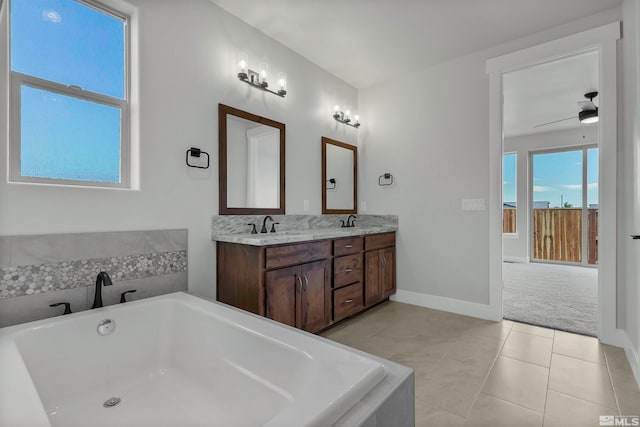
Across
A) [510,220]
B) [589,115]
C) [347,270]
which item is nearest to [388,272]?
[347,270]

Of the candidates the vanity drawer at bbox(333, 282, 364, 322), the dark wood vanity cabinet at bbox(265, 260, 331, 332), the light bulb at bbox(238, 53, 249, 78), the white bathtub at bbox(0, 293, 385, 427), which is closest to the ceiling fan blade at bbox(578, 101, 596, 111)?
the vanity drawer at bbox(333, 282, 364, 322)

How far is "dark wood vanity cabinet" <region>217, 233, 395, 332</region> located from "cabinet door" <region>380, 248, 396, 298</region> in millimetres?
206

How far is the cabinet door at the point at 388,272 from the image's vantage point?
3.30 m

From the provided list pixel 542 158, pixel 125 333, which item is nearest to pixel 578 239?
pixel 542 158

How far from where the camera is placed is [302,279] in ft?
7.63

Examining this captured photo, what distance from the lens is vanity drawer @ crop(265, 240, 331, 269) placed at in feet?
6.86

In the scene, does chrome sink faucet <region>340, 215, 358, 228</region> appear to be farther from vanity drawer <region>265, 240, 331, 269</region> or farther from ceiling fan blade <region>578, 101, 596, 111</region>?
ceiling fan blade <region>578, 101, 596, 111</region>

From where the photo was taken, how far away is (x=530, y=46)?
9.00 ft

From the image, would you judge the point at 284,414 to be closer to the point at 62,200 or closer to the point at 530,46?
the point at 62,200

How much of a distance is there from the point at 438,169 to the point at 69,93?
3118 millimetres

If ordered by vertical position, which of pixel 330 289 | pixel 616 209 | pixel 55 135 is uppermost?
pixel 55 135

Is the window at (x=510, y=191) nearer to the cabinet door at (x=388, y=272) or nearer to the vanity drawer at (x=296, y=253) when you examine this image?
the cabinet door at (x=388, y=272)

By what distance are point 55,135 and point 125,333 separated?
1.17 metres

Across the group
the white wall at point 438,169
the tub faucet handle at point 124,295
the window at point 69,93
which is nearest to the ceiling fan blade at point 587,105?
the white wall at point 438,169
